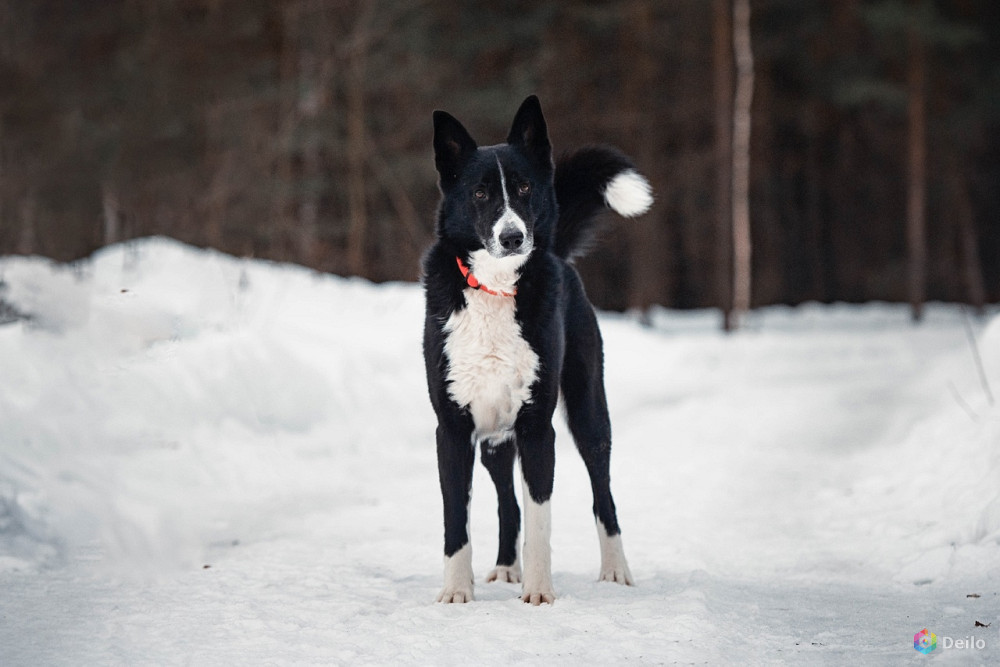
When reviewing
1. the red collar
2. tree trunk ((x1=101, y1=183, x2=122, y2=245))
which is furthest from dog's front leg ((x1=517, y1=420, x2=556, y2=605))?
tree trunk ((x1=101, y1=183, x2=122, y2=245))

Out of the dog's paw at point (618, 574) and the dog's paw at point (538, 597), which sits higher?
the dog's paw at point (538, 597)

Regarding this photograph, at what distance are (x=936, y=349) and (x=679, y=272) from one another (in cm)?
1669

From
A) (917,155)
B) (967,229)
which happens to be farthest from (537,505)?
(967,229)

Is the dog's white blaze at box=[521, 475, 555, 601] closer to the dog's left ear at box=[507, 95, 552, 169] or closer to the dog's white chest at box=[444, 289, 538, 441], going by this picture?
the dog's white chest at box=[444, 289, 538, 441]

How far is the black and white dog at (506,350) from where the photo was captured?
11.8ft

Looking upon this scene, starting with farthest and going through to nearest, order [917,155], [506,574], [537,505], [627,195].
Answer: [917,155] < [627,195] < [506,574] < [537,505]

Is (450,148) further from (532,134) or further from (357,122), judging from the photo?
(357,122)

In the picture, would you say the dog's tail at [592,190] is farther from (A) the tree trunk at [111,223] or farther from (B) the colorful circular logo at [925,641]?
(A) the tree trunk at [111,223]

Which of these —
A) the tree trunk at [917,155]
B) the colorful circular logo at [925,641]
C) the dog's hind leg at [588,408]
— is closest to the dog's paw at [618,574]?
the dog's hind leg at [588,408]

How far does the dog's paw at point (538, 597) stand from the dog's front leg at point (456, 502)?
24 cm

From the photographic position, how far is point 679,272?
101 feet

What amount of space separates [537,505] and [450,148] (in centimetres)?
163

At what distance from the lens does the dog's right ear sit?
3838 millimetres

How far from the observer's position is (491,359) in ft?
11.9
